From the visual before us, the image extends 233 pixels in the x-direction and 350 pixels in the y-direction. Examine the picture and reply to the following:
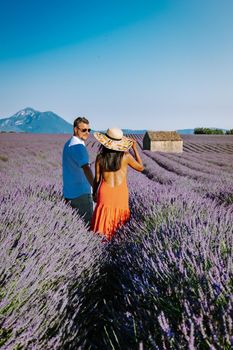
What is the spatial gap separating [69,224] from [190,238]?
1.15 m

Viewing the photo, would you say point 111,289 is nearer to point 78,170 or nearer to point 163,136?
point 78,170

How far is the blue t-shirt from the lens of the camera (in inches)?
127

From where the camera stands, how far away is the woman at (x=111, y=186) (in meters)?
3.23

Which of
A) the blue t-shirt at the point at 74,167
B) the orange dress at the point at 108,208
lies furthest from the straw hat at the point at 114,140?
the orange dress at the point at 108,208

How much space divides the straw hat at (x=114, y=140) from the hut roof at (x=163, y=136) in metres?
41.1

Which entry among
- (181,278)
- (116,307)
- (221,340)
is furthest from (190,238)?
(221,340)

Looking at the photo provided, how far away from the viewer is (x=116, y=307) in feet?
7.06

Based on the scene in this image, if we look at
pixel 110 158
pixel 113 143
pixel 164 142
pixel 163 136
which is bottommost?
pixel 164 142

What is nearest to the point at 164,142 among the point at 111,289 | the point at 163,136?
the point at 163,136

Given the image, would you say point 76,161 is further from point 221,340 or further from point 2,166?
point 2,166

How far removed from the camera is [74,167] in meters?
3.39

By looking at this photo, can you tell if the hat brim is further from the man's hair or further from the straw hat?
the man's hair

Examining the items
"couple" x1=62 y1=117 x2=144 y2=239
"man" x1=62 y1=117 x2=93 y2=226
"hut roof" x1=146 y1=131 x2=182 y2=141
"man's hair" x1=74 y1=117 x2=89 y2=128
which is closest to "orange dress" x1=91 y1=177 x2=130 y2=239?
"couple" x1=62 y1=117 x2=144 y2=239

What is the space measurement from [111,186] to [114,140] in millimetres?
466
